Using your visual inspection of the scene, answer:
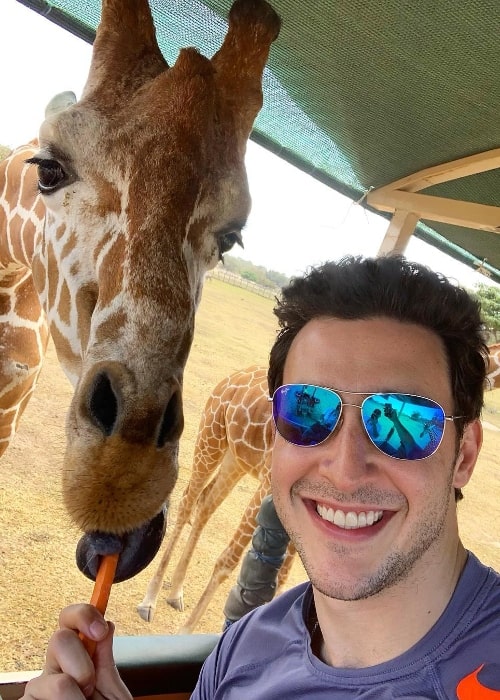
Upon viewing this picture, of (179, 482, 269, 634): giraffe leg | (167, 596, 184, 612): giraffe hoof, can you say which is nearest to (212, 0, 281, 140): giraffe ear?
(179, 482, 269, 634): giraffe leg

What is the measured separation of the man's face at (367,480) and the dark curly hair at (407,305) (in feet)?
0.12

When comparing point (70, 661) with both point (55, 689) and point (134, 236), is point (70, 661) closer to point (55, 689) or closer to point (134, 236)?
point (55, 689)

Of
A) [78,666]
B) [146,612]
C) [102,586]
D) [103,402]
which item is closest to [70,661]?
[78,666]

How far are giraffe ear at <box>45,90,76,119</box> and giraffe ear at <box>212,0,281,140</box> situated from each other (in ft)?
1.67

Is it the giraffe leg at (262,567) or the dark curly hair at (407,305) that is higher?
the dark curly hair at (407,305)

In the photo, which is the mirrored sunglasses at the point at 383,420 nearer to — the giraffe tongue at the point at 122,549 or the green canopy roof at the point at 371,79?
the giraffe tongue at the point at 122,549

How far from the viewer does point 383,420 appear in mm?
1222

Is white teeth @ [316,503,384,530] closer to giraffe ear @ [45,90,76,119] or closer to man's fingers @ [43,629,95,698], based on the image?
man's fingers @ [43,629,95,698]

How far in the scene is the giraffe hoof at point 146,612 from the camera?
4.55 m

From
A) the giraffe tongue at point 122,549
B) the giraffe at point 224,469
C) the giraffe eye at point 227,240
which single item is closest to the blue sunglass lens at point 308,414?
the giraffe tongue at point 122,549

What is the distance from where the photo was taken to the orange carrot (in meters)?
1.08

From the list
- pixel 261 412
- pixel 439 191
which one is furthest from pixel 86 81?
pixel 261 412

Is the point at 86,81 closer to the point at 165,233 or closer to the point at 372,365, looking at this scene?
the point at 165,233

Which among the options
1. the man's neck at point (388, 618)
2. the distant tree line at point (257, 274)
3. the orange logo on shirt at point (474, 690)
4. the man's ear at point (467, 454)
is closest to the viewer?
the orange logo on shirt at point (474, 690)
